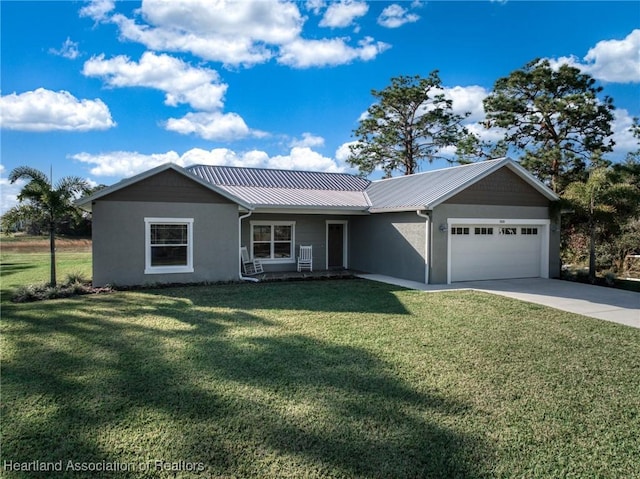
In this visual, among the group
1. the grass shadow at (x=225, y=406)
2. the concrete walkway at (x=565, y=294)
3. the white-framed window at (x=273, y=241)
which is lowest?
the grass shadow at (x=225, y=406)

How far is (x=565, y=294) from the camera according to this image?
12359 millimetres

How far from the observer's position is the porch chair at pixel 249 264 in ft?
51.3

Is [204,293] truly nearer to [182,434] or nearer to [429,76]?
[182,434]

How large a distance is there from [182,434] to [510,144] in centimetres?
2618

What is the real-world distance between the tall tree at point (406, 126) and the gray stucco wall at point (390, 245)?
14.4 meters

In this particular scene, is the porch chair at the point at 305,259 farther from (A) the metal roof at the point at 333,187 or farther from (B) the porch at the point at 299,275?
(A) the metal roof at the point at 333,187

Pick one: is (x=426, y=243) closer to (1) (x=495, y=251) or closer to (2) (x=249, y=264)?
(1) (x=495, y=251)

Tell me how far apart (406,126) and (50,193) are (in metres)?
23.9

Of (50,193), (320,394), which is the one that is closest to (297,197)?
(50,193)

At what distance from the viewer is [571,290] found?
1310cm

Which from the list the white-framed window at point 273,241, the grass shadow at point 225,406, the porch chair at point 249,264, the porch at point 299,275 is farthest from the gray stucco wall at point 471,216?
the grass shadow at point 225,406

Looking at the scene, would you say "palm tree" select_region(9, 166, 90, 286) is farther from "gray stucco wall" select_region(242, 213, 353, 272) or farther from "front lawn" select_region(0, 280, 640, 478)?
"gray stucco wall" select_region(242, 213, 353, 272)

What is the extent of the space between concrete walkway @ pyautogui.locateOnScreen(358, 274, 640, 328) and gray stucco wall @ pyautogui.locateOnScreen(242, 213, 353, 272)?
8.80 ft

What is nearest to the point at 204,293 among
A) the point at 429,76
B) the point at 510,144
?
the point at 510,144
